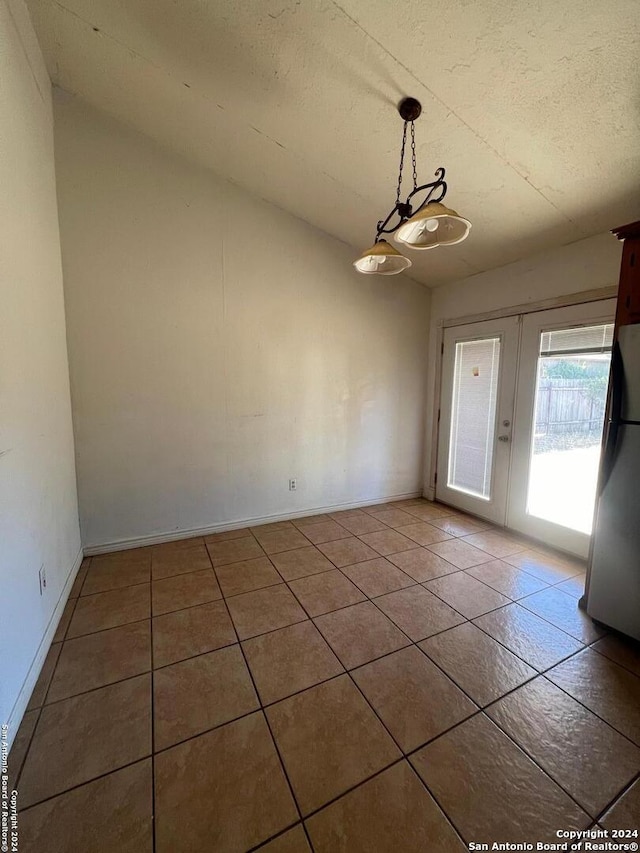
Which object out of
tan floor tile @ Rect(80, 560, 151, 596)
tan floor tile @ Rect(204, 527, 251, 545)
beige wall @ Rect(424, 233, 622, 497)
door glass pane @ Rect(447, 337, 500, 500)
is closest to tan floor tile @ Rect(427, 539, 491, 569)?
door glass pane @ Rect(447, 337, 500, 500)

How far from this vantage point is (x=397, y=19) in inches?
59.1

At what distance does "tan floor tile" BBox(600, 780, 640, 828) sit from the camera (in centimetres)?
107

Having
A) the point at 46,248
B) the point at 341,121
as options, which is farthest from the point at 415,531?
the point at 46,248

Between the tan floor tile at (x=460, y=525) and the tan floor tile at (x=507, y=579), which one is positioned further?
the tan floor tile at (x=460, y=525)

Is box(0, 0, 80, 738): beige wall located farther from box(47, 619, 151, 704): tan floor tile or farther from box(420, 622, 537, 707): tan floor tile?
box(420, 622, 537, 707): tan floor tile

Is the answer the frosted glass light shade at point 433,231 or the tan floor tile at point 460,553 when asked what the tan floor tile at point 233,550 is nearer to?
the tan floor tile at point 460,553

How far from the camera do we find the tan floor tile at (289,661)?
1.55m

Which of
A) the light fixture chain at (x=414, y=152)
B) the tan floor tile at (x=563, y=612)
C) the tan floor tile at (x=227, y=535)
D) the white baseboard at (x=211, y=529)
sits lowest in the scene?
the tan floor tile at (x=563, y=612)

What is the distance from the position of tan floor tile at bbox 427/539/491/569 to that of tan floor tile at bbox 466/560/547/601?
6cm

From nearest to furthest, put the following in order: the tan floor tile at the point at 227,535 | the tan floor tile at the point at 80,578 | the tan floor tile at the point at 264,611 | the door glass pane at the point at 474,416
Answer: the tan floor tile at the point at 264,611 < the tan floor tile at the point at 80,578 < the tan floor tile at the point at 227,535 < the door glass pane at the point at 474,416

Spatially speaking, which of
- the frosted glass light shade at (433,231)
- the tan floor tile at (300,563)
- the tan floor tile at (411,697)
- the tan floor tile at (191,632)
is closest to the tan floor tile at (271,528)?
the tan floor tile at (300,563)

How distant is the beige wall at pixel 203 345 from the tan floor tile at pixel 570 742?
233cm

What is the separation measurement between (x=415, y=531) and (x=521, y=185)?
2.78 metres

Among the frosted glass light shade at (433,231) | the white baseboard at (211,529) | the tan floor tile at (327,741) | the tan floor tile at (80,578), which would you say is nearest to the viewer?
the tan floor tile at (327,741)
